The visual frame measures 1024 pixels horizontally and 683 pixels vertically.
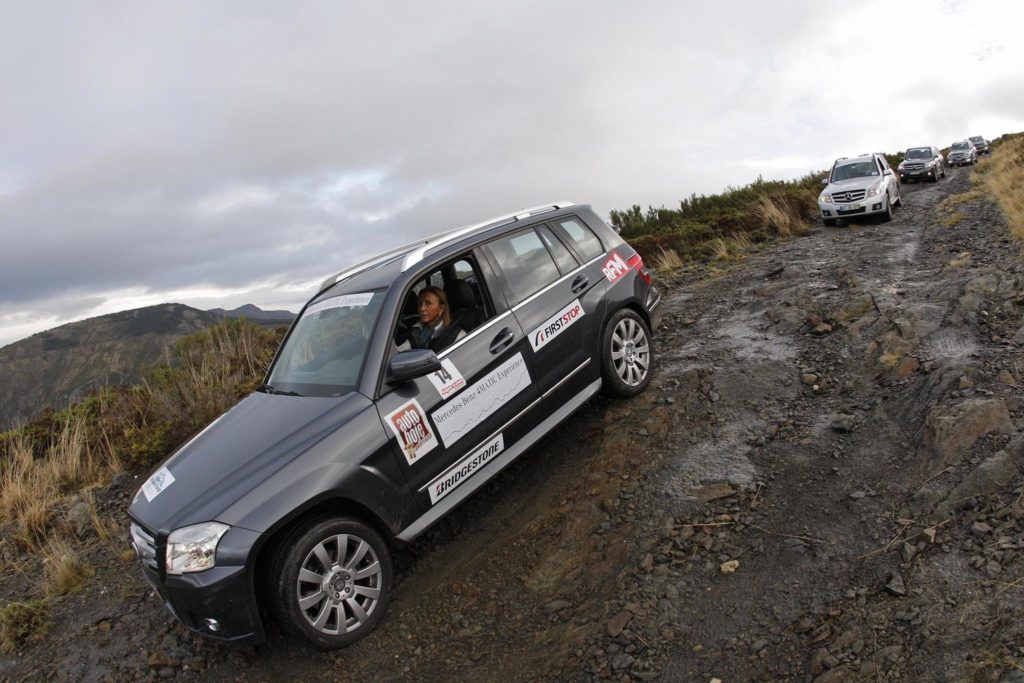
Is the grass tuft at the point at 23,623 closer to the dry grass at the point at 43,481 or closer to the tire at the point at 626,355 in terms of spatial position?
the dry grass at the point at 43,481

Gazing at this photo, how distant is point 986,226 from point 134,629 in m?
11.8

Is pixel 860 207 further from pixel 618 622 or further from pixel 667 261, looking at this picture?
pixel 618 622

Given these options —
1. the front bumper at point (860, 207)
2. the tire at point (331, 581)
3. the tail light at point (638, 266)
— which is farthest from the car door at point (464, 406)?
the front bumper at point (860, 207)

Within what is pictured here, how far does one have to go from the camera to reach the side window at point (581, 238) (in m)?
5.44

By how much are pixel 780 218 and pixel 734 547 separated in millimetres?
12088

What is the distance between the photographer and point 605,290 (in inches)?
210

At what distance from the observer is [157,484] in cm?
392

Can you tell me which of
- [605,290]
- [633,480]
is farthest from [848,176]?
[633,480]

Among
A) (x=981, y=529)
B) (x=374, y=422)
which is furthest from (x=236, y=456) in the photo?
(x=981, y=529)

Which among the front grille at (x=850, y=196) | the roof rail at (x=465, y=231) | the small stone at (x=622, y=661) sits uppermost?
the roof rail at (x=465, y=231)

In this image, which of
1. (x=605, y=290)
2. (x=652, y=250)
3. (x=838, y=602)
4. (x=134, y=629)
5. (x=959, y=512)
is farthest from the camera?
(x=652, y=250)

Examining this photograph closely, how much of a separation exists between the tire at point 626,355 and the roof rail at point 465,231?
1063 mm

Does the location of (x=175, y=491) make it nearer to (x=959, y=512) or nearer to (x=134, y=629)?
(x=134, y=629)

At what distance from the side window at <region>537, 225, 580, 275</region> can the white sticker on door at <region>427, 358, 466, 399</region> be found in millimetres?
1445
